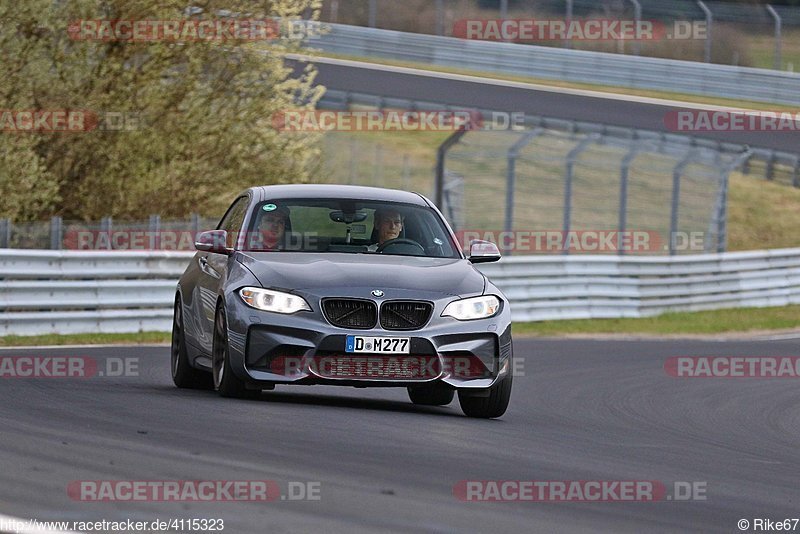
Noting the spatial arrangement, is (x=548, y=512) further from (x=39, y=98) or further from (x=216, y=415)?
(x=39, y=98)

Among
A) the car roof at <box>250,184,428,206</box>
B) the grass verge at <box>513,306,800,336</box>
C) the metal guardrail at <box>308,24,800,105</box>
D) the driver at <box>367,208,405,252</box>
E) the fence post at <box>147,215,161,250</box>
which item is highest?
the car roof at <box>250,184,428,206</box>

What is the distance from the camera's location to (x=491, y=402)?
33.9 ft

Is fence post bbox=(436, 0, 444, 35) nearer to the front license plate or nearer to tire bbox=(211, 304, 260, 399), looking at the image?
tire bbox=(211, 304, 260, 399)

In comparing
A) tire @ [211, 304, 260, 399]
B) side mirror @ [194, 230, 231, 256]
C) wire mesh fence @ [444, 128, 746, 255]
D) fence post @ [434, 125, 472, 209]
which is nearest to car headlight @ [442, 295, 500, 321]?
tire @ [211, 304, 260, 399]

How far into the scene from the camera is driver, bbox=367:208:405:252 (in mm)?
10914

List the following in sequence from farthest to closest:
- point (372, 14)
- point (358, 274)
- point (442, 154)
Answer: point (372, 14) < point (442, 154) < point (358, 274)

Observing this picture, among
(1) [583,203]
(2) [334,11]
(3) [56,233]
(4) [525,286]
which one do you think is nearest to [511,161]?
(4) [525,286]

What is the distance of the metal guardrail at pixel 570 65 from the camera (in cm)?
4322

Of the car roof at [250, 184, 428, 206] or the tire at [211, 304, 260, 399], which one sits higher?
the car roof at [250, 184, 428, 206]

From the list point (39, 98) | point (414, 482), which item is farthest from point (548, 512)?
point (39, 98)

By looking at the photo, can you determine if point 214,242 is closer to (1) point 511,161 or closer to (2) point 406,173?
(1) point 511,161

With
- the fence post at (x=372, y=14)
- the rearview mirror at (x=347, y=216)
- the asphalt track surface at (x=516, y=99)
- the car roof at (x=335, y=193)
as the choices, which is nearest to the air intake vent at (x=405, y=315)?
the rearview mirror at (x=347, y=216)

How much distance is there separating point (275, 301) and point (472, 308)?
4.03 feet

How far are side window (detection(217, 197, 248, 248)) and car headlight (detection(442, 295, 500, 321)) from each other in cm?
181
